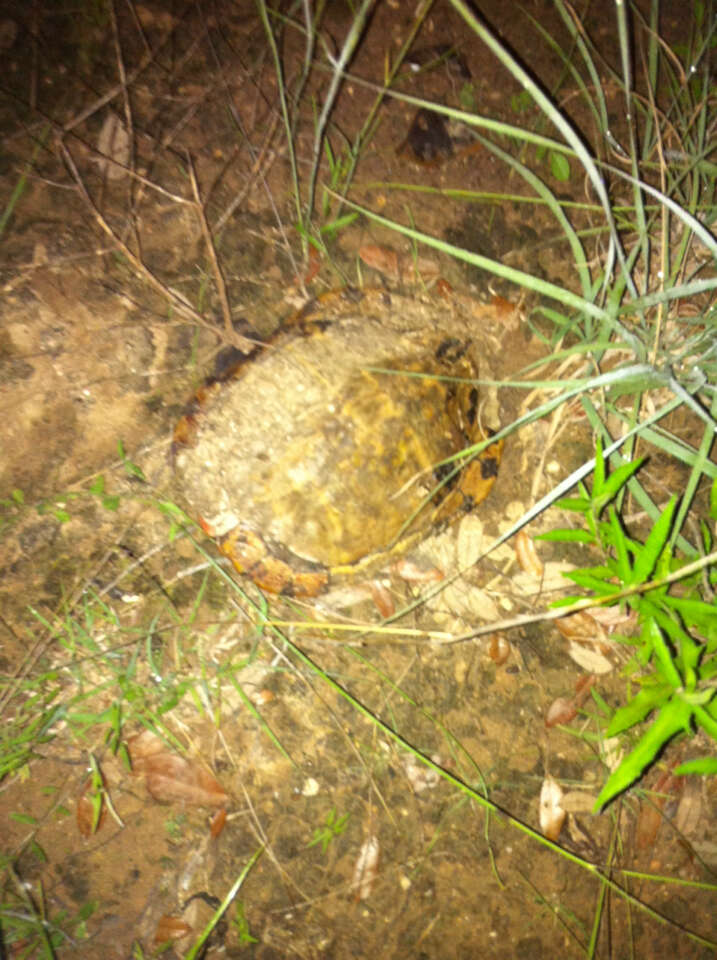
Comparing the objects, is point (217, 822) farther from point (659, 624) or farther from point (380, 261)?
point (380, 261)

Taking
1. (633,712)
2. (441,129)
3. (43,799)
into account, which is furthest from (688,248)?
(43,799)

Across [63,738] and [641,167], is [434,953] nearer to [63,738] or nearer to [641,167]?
[63,738]

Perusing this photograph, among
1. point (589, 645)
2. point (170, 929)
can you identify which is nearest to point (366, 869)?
point (170, 929)

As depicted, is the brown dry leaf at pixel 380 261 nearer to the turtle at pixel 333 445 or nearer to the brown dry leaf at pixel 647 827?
the turtle at pixel 333 445

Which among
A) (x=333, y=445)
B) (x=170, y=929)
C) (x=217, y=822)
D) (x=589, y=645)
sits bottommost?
(x=170, y=929)

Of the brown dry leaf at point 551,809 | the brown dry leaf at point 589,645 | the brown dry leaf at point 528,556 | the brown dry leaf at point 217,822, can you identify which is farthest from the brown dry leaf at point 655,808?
the brown dry leaf at point 217,822

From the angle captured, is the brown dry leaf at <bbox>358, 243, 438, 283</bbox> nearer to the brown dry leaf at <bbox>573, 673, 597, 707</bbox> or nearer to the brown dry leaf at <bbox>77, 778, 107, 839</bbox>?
the brown dry leaf at <bbox>573, 673, 597, 707</bbox>
